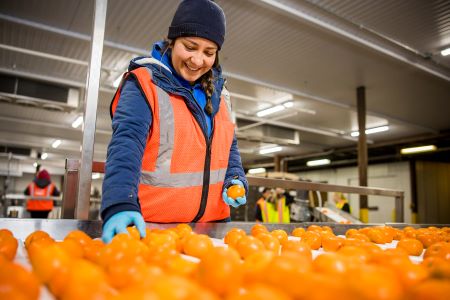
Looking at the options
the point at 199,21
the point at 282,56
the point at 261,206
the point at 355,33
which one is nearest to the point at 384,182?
the point at 261,206

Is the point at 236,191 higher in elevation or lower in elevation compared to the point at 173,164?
lower

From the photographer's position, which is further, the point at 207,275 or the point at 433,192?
the point at 433,192

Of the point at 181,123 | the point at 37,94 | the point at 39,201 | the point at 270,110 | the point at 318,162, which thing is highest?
the point at 270,110

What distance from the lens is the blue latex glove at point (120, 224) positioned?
119 centimetres

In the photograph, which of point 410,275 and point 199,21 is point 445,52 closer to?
point 199,21

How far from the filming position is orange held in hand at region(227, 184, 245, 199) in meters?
1.85

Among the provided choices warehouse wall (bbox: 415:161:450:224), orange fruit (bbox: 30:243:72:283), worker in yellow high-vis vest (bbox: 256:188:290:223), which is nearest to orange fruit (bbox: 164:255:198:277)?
orange fruit (bbox: 30:243:72:283)

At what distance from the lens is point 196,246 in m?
1.20

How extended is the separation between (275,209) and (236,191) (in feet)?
19.5

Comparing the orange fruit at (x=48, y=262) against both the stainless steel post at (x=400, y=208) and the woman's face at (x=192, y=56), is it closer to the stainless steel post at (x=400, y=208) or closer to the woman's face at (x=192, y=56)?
the woman's face at (x=192, y=56)

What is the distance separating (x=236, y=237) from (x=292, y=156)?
18947 millimetres

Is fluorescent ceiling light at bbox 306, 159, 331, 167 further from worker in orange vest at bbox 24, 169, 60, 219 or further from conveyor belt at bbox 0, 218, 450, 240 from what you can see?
conveyor belt at bbox 0, 218, 450, 240

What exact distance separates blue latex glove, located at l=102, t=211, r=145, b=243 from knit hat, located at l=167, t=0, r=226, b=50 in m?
1.04

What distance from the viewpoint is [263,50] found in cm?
730
